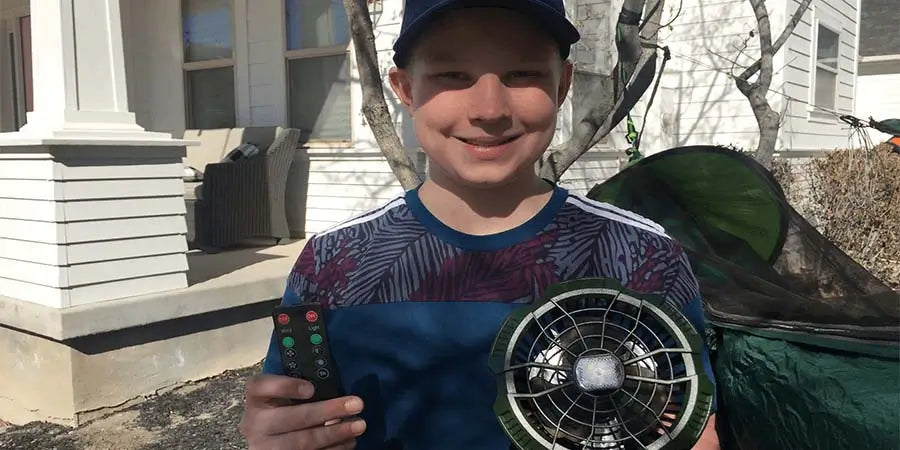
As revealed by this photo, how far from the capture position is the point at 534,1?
118 centimetres

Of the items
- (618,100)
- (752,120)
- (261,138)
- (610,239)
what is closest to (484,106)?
(610,239)

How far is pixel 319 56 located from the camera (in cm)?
661

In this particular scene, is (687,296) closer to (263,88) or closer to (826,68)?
(263,88)

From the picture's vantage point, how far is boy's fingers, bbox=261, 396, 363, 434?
1.07m

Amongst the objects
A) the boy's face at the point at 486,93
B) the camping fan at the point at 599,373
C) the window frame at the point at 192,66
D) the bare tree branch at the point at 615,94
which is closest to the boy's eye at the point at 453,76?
the boy's face at the point at 486,93

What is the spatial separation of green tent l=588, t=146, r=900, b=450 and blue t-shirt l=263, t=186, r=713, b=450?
0.60 meters

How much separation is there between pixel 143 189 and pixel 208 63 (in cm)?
361

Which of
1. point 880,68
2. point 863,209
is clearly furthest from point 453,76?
point 880,68

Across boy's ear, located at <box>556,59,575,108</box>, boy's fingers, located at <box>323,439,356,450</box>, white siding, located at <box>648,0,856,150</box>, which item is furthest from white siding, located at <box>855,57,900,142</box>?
boy's fingers, located at <box>323,439,356,450</box>

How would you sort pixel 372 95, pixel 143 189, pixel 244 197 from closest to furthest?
1. pixel 372 95
2. pixel 143 189
3. pixel 244 197

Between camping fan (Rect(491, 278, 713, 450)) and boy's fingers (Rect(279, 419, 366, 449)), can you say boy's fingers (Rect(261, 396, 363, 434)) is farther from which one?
camping fan (Rect(491, 278, 713, 450))

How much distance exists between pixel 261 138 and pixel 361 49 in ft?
9.85

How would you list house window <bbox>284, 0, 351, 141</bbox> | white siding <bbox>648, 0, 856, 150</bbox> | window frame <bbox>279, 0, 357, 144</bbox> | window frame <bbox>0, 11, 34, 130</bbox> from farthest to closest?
window frame <bbox>0, 11, 34, 130</bbox>, white siding <bbox>648, 0, 856, 150</bbox>, house window <bbox>284, 0, 351, 141</bbox>, window frame <bbox>279, 0, 357, 144</bbox>

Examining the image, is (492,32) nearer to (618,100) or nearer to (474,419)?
(474,419)
